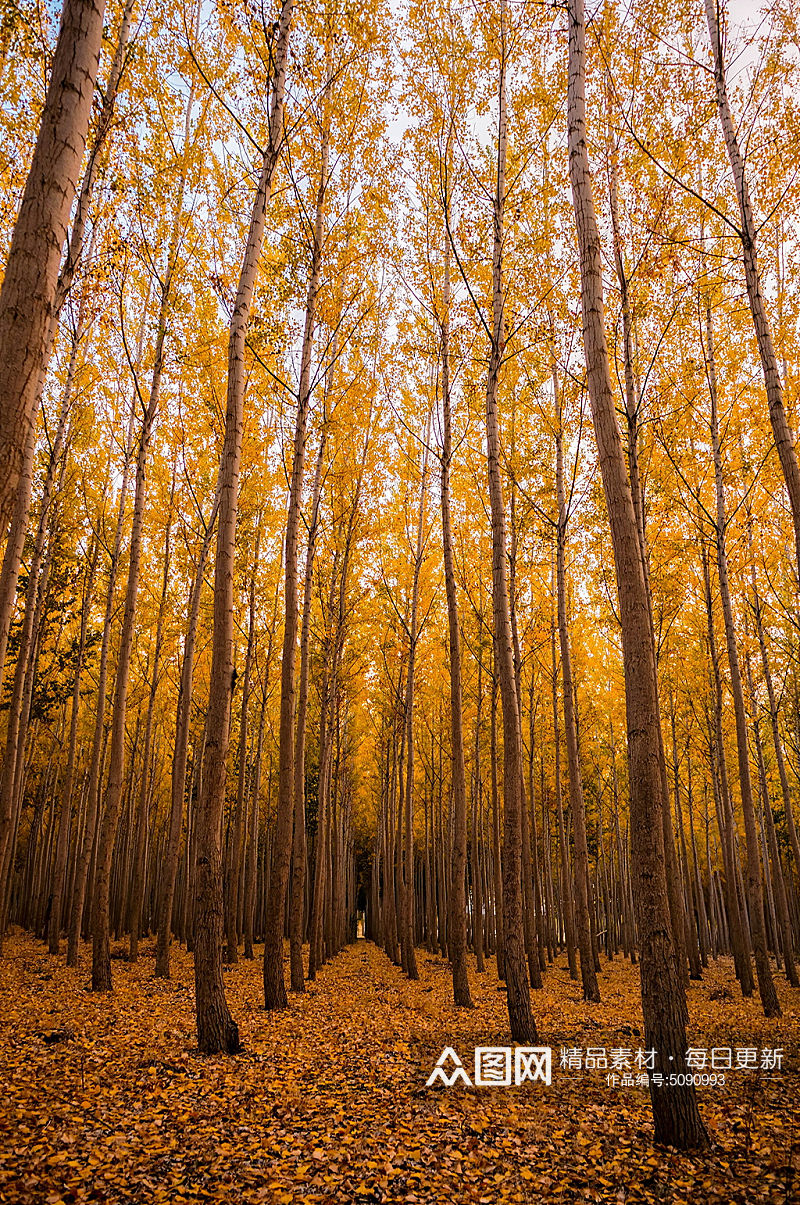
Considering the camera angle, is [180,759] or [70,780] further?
[70,780]

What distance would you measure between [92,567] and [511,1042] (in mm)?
10696

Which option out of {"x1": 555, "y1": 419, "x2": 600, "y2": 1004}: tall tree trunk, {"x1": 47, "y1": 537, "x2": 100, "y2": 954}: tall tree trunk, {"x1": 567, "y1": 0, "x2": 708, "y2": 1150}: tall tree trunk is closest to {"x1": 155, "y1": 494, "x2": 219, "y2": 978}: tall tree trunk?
{"x1": 47, "y1": 537, "x2": 100, "y2": 954}: tall tree trunk

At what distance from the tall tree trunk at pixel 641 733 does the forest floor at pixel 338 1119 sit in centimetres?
43

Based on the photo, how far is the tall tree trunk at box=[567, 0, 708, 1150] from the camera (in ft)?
12.2

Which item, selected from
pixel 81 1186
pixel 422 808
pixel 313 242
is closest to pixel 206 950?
pixel 81 1186

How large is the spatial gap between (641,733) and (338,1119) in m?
3.26

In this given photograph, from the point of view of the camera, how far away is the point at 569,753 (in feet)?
34.4

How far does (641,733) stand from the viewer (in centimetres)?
402

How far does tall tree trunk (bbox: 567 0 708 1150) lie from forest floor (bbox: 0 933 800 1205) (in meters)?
0.43
